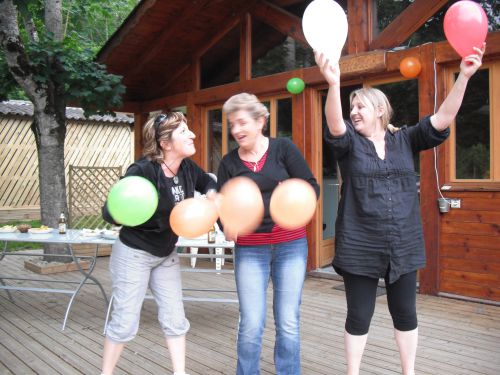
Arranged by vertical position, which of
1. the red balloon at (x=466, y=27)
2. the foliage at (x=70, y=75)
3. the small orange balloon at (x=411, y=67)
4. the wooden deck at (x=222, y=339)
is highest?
the foliage at (x=70, y=75)

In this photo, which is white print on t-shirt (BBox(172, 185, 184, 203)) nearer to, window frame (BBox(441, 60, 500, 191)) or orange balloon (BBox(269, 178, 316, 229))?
orange balloon (BBox(269, 178, 316, 229))

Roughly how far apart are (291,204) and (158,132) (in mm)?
755

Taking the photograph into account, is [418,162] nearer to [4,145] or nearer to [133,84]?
[133,84]

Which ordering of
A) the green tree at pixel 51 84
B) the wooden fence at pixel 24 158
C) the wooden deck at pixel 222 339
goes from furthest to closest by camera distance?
1. the wooden fence at pixel 24 158
2. the green tree at pixel 51 84
3. the wooden deck at pixel 222 339

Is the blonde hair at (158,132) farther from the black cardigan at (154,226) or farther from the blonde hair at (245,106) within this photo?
the blonde hair at (245,106)

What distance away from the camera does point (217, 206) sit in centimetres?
204

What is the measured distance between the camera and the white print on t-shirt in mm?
2246

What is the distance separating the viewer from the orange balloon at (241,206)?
1.89 meters

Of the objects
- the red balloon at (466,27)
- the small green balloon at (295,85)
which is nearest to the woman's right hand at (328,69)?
the red balloon at (466,27)

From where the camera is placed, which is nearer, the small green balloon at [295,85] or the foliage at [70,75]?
the small green balloon at [295,85]

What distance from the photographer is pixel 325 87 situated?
505cm

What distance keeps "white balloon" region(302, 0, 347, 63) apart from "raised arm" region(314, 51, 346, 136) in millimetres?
70

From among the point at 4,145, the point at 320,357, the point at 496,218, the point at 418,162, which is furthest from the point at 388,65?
the point at 4,145

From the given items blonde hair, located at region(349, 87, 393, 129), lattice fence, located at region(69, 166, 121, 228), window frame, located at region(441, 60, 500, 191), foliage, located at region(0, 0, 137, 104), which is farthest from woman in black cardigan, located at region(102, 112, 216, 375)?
lattice fence, located at region(69, 166, 121, 228)
